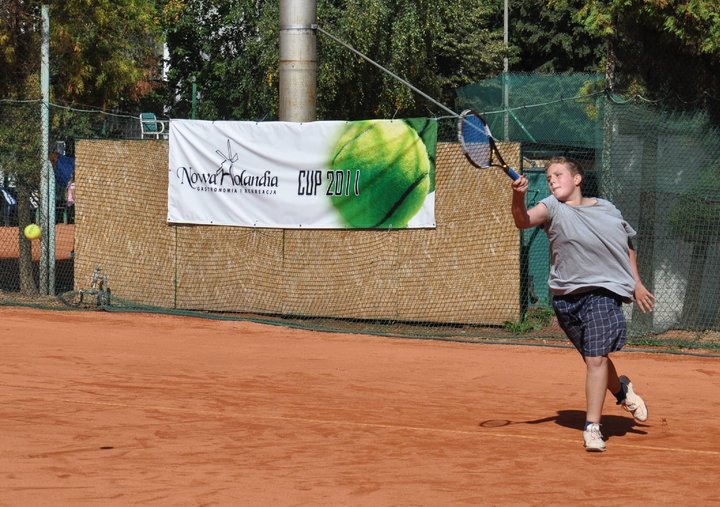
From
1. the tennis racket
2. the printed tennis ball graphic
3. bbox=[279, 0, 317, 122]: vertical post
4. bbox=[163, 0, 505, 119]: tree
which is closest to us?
the tennis racket

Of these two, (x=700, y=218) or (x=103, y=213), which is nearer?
(x=700, y=218)

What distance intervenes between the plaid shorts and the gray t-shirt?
0.23 ft

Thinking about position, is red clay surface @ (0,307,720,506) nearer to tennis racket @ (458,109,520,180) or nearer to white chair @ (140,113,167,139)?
tennis racket @ (458,109,520,180)

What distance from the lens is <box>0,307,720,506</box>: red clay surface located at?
585 centimetres

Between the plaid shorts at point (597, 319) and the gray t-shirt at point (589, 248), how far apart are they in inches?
2.8

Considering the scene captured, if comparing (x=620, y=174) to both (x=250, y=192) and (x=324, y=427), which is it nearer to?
(x=250, y=192)

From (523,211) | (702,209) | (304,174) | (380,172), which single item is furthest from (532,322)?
(523,211)

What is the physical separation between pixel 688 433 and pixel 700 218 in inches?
188

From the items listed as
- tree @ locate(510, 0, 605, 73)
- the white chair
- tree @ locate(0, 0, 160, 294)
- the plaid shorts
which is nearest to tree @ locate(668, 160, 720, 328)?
the plaid shorts

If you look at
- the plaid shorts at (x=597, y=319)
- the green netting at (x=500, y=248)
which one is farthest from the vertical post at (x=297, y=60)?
the plaid shorts at (x=597, y=319)

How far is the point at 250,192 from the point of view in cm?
1388

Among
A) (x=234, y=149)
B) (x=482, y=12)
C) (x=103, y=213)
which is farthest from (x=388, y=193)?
(x=482, y=12)

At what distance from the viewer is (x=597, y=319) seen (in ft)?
22.6

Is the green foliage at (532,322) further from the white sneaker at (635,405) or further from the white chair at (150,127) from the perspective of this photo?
the white sneaker at (635,405)
